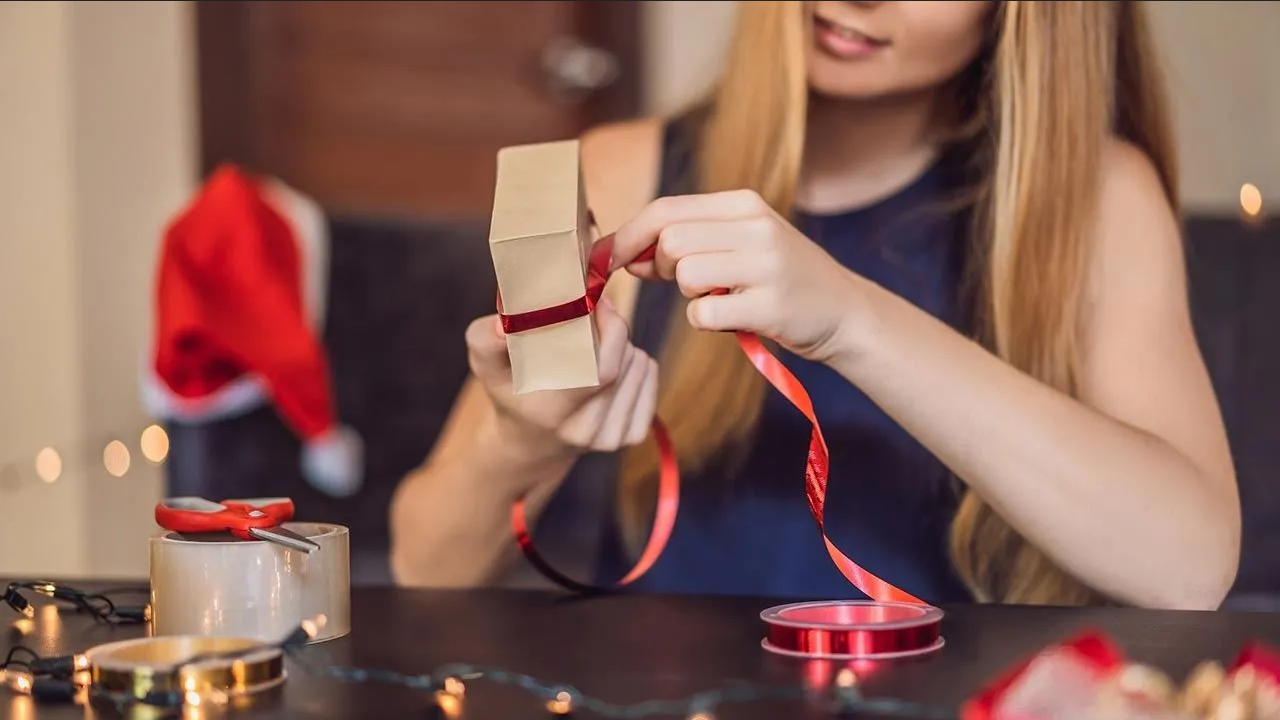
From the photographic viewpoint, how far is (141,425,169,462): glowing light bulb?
1.74 meters

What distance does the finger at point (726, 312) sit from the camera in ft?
2.31

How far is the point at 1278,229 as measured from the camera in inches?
51.3

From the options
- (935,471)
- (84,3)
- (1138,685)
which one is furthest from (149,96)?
(1138,685)

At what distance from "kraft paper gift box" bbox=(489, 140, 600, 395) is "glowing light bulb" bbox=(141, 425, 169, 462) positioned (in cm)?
119

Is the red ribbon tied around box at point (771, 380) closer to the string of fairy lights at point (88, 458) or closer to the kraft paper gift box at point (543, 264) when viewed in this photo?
the kraft paper gift box at point (543, 264)

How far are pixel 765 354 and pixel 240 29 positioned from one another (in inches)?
56.9

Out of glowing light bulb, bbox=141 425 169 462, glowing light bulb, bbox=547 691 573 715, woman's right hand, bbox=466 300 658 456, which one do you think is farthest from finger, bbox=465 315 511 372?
glowing light bulb, bbox=141 425 169 462

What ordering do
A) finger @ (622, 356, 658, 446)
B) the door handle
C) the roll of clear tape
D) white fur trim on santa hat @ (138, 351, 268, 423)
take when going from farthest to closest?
the door handle < white fur trim on santa hat @ (138, 351, 268, 423) < finger @ (622, 356, 658, 446) < the roll of clear tape

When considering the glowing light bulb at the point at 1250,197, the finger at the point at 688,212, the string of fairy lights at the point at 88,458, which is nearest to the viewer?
the finger at the point at 688,212

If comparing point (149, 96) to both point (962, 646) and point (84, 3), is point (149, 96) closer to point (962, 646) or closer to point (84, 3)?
point (84, 3)

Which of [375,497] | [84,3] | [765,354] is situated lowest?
[375,497]

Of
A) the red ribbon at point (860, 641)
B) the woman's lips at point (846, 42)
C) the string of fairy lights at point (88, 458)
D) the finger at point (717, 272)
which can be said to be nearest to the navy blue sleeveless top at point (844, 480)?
the woman's lips at point (846, 42)

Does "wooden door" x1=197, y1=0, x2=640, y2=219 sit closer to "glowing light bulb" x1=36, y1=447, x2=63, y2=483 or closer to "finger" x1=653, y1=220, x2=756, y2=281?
"glowing light bulb" x1=36, y1=447, x2=63, y2=483

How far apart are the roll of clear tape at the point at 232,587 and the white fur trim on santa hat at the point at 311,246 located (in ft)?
3.55
